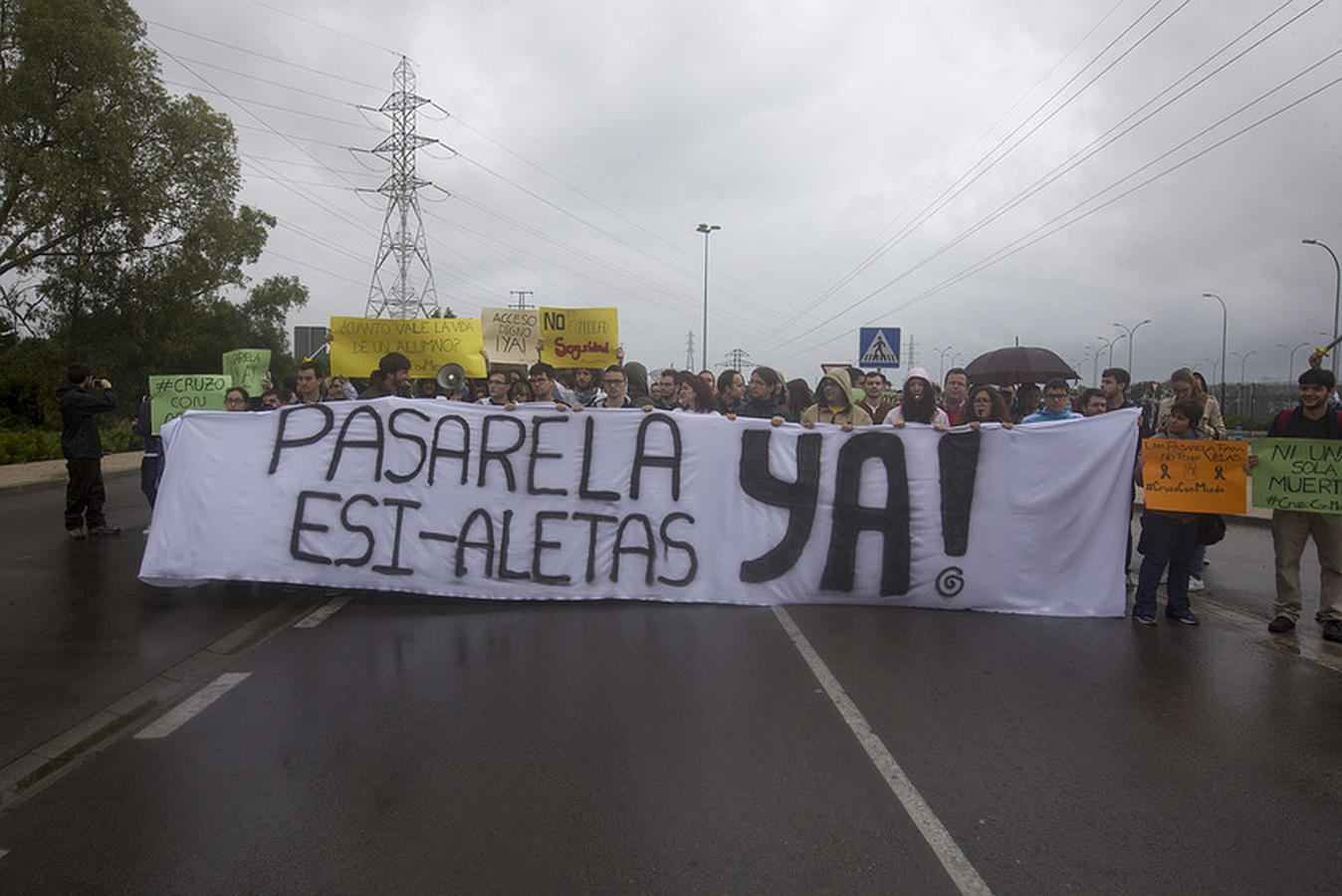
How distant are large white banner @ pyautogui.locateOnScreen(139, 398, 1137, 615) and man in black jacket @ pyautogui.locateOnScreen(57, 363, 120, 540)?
12.0 ft

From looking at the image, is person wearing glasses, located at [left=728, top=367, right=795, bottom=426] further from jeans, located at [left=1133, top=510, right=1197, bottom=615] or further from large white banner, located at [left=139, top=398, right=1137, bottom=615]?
jeans, located at [left=1133, top=510, right=1197, bottom=615]

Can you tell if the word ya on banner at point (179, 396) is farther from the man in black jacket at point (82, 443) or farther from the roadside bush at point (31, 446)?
the roadside bush at point (31, 446)

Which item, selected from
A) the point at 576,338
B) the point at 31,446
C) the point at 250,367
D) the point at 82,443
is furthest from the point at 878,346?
the point at 31,446

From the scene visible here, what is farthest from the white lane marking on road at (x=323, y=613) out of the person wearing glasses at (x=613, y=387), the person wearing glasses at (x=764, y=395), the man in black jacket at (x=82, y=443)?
the man in black jacket at (x=82, y=443)

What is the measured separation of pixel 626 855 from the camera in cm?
329

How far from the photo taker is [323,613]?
6965mm

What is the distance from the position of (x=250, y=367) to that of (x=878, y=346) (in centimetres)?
1127

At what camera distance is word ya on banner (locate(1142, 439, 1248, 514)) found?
6.57 metres

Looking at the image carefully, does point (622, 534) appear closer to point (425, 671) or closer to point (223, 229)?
point (425, 671)

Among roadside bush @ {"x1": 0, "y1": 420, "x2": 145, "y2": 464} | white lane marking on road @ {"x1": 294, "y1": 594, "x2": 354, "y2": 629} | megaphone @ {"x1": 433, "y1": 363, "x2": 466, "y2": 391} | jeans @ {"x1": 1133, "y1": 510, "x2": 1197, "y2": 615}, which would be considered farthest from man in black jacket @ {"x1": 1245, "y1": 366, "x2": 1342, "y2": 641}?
roadside bush @ {"x1": 0, "y1": 420, "x2": 145, "y2": 464}

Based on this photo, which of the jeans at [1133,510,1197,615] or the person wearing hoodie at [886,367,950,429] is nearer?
the jeans at [1133,510,1197,615]

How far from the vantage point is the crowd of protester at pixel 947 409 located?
262 inches

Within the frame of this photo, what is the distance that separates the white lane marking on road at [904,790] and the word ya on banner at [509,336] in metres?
9.17

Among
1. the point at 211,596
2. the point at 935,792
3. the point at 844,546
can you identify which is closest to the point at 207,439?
the point at 211,596
